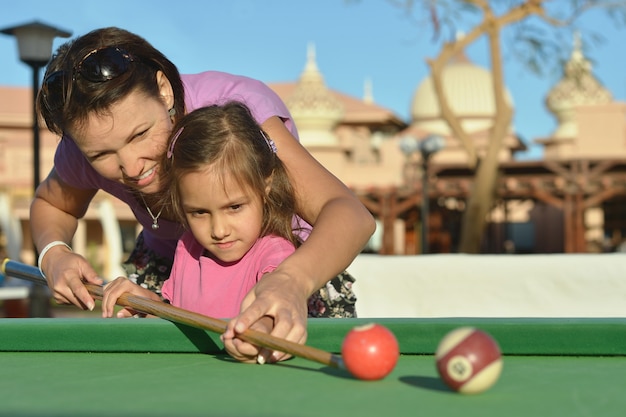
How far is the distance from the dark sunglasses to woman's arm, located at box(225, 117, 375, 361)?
0.49m

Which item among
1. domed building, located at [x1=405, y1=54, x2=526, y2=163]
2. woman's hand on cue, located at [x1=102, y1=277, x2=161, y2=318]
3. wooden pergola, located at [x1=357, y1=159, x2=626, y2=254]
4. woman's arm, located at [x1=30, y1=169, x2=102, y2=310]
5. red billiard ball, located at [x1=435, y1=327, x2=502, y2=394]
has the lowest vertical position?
red billiard ball, located at [x1=435, y1=327, x2=502, y2=394]

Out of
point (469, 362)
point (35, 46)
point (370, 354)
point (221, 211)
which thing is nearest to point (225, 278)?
point (221, 211)

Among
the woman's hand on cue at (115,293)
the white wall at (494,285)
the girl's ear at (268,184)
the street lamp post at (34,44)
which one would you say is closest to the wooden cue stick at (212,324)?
the woman's hand on cue at (115,293)

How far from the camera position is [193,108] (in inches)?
121

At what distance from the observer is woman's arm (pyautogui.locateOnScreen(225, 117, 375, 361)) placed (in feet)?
7.07

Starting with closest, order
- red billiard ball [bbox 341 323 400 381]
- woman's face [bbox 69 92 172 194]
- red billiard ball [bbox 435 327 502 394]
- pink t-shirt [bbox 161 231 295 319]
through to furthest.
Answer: red billiard ball [bbox 435 327 502 394] < red billiard ball [bbox 341 323 400 381] < woman's face [bbox 69 92 172 194] < pink t-shirt [bbox 161 231 295 319]

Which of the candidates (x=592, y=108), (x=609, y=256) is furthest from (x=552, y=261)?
(x=592, y=108)

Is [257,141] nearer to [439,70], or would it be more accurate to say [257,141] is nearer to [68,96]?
[68,96]

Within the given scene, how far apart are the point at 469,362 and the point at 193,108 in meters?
1.64

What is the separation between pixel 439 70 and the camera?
49.4 feet

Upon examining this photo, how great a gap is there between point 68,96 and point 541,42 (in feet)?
45.8

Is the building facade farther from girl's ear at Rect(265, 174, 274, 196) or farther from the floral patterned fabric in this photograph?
girl's ear at Rect(265, 174, 274, 196)

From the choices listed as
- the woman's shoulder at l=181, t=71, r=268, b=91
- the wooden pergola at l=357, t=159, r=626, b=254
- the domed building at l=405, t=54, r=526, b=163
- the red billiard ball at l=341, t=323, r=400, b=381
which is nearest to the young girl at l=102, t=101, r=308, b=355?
the woman's shoulder at l=181, t=71, r=268, b=91

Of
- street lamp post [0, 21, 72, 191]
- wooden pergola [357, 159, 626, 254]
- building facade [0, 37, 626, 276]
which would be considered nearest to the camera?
street lamp post [0, 21, 72, 191]
